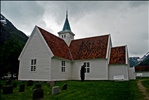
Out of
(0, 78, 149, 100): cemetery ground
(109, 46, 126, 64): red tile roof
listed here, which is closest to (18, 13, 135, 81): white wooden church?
(109, 46, 126, 64): red tile roof

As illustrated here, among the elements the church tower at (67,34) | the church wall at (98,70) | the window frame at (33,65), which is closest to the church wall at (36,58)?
the window frame at (33,65)

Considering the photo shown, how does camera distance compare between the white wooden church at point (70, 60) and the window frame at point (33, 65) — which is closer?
the white wooden church at point (70, 60)

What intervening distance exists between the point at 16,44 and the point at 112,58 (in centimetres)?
1918

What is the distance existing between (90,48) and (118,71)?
632 centimetres

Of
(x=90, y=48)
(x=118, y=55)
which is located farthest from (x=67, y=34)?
(x=118, y=55)

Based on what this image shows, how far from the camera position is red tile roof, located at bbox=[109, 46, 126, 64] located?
25072mm

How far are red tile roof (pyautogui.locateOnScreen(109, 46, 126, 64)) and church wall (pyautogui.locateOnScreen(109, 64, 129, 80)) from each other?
0.72m

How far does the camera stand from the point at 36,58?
23141 millimetres

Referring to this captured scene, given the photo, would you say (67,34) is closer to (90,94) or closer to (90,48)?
(90,48)

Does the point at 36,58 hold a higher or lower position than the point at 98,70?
higher

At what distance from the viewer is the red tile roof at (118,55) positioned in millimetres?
25072

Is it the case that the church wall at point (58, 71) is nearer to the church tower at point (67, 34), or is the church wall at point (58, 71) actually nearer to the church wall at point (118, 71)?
the church wall at point (118, 71)

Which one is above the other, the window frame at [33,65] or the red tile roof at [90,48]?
the red tile roof at [90,48]

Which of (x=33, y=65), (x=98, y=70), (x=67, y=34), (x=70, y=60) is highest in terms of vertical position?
(x=67, y=34)
